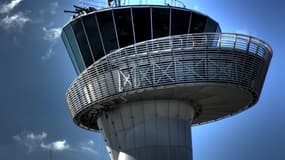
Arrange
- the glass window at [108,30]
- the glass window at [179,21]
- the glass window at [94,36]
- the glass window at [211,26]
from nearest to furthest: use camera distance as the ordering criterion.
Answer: the glass window at [108,30], the glass window at [179,21], the glass window at [94,36], the glass window at [211,26]

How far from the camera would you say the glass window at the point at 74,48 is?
48.6 metres

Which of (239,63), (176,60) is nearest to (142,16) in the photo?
(176,60)

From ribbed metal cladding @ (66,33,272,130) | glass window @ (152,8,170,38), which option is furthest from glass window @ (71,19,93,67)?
glass window @ (152,8,170,38)

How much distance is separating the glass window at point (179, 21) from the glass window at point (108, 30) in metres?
5.34

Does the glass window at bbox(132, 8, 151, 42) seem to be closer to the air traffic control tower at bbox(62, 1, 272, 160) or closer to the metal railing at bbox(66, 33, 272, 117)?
the air traffic control tower at bbox(62, 1, 272, 160)

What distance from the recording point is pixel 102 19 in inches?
1831

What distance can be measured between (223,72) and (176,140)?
813 centimetres

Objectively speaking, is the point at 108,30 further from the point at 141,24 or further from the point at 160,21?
the point at 160,21

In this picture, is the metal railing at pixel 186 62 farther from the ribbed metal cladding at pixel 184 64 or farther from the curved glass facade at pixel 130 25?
the curved glass facade at pixel 130 25

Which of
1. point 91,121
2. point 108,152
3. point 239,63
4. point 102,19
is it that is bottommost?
point 108,152

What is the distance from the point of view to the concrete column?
4550cm

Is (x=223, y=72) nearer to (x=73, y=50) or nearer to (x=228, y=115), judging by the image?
(x=228, y=115)

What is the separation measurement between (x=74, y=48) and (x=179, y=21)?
1032 centimetres

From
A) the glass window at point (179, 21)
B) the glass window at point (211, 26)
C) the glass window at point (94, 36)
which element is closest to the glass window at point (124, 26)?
the glass window at point (94, 36)
